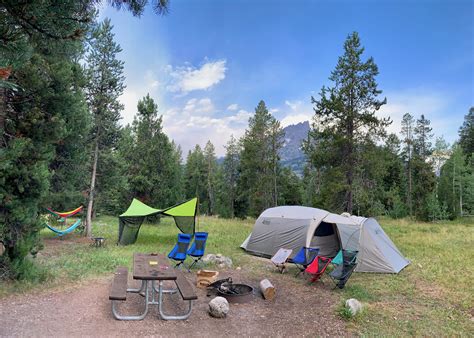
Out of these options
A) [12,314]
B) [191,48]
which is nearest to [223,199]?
[191,48]

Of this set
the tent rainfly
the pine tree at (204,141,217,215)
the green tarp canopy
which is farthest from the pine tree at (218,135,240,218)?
the tent rainfly

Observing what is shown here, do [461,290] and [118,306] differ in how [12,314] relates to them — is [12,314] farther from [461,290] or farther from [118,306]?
[461,290]

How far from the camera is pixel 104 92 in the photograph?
13.6 metres

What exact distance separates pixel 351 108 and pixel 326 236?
787cm

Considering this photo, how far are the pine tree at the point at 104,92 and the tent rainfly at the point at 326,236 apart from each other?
773 cm

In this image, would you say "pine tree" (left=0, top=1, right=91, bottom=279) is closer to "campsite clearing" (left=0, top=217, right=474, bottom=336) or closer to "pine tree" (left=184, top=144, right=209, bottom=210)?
"campsite clearing" (left=0, top=217, right=474, bottom=336)

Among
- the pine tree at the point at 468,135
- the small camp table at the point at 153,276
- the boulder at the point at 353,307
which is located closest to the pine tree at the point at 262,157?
the small camp table at the point at 153,276

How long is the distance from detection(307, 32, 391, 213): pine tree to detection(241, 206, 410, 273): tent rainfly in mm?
5729

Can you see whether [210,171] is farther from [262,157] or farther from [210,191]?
[262,157]

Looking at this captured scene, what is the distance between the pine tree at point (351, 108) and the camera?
14.9m

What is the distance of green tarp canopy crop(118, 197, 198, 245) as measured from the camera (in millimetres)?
11438

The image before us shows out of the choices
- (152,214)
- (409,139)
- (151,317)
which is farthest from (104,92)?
(409,139)

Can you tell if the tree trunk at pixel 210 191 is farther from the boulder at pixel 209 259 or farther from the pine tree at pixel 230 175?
the boulder at pixel 209 259

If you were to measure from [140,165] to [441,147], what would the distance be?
102 ft
